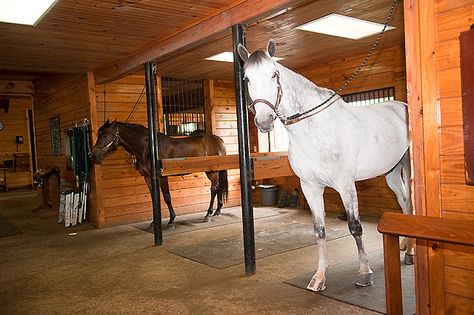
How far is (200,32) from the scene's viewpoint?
11.7 ft

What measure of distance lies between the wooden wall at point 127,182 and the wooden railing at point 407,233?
493 centimetres

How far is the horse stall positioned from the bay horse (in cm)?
3

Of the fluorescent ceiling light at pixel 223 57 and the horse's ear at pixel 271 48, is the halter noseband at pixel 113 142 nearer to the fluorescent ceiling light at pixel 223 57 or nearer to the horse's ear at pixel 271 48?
the fluorescent ceiling light at pixel 223 57

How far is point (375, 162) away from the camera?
296 centimetres

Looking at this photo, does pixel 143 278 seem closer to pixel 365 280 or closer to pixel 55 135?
pixel 365 280

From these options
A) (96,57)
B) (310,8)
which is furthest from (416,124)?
(96,57)

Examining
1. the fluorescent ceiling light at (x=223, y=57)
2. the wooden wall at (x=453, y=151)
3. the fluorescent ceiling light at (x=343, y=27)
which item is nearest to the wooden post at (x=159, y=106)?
the fluorescent ceiling light at (x=223, y=57)

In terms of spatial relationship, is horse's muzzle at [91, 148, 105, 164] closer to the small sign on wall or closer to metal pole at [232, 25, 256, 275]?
the small sign on wall

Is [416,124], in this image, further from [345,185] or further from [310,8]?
[310,8]

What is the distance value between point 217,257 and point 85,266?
1328 millimetres

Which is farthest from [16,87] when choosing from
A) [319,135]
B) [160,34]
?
[319,135]

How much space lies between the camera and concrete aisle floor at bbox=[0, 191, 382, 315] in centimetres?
261

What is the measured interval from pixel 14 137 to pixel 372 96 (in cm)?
1187

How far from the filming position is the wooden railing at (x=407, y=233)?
49.5 inches
